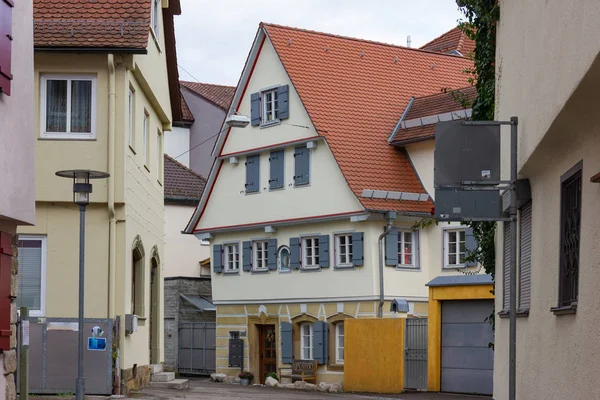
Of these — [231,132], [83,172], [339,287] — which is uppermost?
[231,132]

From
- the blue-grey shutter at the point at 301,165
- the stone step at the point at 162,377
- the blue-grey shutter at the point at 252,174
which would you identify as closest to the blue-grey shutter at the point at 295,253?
the blue-grey shutter at the point at 301,165

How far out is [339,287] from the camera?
3675 centimetres

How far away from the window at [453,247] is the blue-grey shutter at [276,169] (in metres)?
5.92

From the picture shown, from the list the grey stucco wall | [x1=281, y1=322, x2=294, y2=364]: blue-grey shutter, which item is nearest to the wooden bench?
[x1=281, y1=322, x2=294, y2=364]: blue-grey shutter

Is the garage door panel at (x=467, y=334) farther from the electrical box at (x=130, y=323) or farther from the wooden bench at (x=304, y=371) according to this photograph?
the electrical box at (x=130, y=323)

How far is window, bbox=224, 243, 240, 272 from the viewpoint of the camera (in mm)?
41500

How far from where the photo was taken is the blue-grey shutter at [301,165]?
37.7m

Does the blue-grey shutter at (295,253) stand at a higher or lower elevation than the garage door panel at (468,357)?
higher

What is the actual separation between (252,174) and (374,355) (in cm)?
1023

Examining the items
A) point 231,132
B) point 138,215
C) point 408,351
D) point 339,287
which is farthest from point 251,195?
point 138,215

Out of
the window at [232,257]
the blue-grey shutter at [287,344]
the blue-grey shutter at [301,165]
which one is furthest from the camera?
the window at [232,257]

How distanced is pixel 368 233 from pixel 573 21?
2832 centimetres

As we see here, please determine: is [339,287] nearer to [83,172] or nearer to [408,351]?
[408,351]

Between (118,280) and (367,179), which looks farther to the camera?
(367,179)
